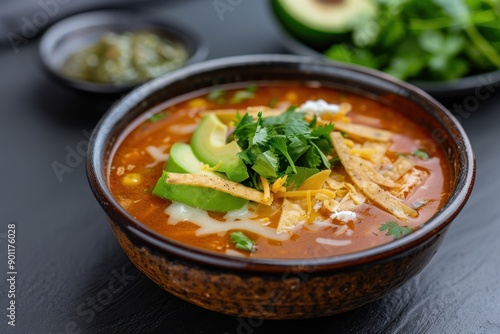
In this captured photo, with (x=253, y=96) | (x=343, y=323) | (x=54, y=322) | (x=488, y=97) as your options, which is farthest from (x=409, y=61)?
(x=54, y=322)

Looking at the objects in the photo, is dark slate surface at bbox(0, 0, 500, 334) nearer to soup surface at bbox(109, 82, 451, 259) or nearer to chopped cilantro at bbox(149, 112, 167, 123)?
soup surface at bbox(109, 82, 451, 259)

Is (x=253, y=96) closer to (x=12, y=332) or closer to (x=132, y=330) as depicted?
(x=132, y=330)

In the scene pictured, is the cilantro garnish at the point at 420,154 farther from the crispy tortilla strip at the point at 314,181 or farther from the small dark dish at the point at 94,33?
the small dark dish at the point at 94,33

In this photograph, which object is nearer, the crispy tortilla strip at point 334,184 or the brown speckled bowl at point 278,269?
the brown speckled bowl at point 278,269

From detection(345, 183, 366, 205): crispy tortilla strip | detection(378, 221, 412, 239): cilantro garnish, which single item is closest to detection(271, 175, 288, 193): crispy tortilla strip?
detection(345, 183, 366, 205): crispy tortilla strip

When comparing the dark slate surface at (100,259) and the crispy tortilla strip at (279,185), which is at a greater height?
the crispy tortilla strip at (279,185)

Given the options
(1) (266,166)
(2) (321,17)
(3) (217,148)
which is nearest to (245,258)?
(1) (266,166)

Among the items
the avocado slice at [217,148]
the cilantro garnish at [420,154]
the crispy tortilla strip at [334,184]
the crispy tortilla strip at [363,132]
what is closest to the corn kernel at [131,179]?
the avocado slice at [217,148]
